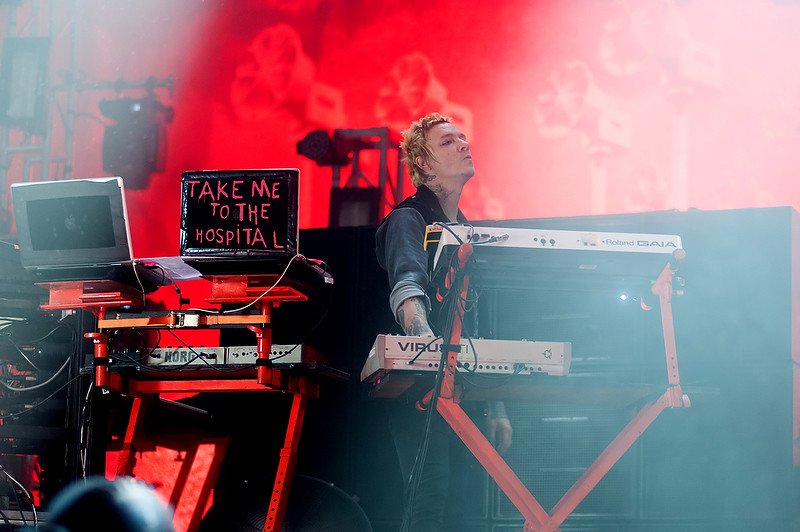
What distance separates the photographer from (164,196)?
15.4 ft

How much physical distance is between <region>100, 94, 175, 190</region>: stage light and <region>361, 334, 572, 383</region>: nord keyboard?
3349mm

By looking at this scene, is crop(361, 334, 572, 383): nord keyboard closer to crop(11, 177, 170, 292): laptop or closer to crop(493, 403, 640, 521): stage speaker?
crop(11, 177, 170, 292): laptop

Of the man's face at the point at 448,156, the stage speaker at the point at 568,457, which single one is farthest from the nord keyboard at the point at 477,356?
the stage speaker at the point at 568,457

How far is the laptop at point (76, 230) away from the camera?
2.25m

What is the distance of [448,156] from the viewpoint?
260 centimetres

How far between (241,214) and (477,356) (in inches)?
32.7

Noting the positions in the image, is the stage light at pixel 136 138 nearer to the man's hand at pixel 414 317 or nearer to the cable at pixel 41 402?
the cable at pixel 41 402

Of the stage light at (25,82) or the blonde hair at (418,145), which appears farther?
the stage light at (25,82)

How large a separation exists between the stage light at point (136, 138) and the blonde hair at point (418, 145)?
2525 mm

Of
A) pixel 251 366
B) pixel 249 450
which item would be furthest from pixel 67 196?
pixel 249 450

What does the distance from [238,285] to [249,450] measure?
126cm

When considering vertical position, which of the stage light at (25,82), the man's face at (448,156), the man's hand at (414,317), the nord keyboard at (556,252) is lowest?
the man's hand at (414,317)

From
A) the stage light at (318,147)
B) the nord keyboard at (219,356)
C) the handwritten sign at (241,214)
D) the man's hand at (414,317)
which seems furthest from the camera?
the stage light at (318,147)

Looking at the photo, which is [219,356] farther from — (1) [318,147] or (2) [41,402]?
(1) [318,147]
